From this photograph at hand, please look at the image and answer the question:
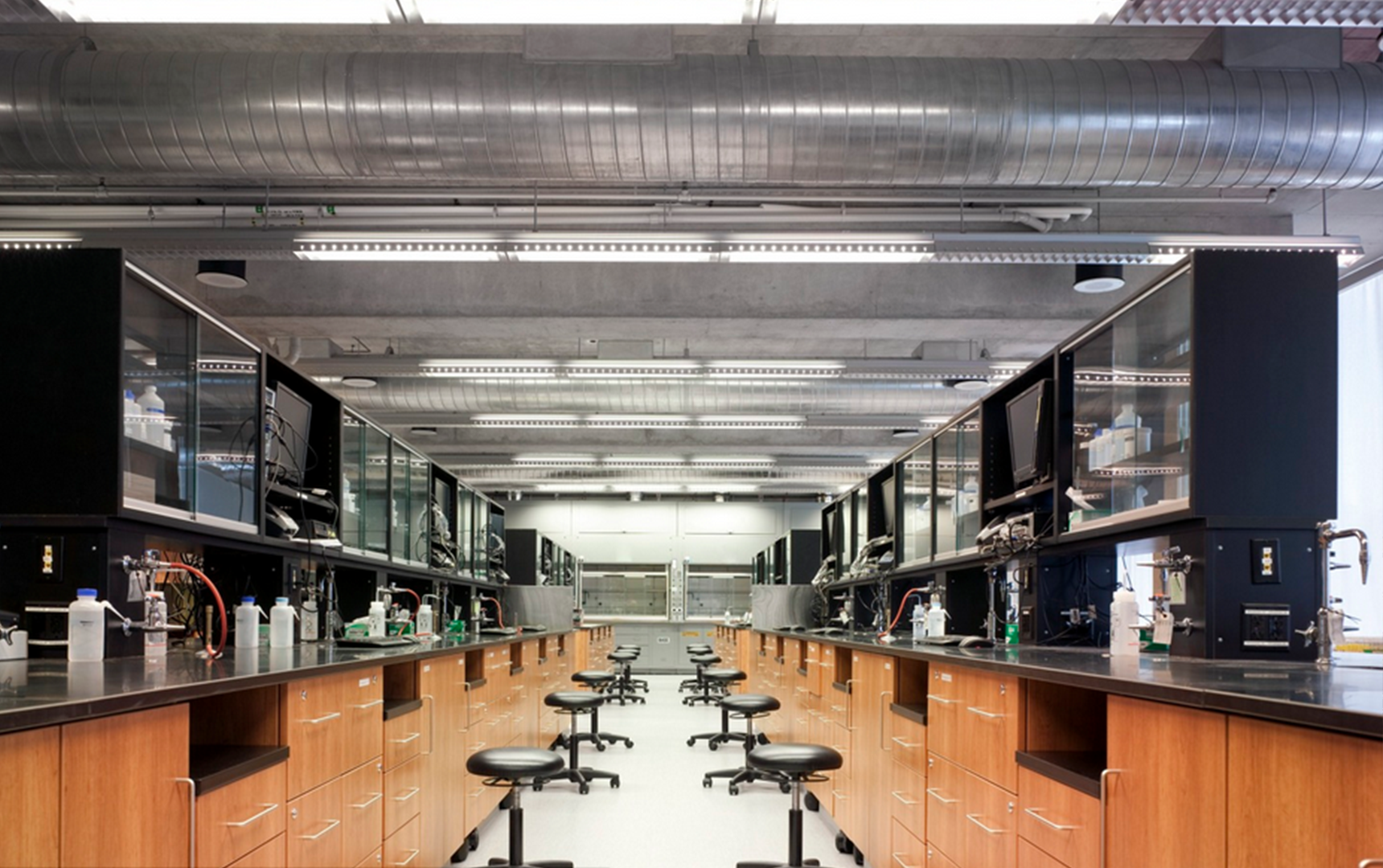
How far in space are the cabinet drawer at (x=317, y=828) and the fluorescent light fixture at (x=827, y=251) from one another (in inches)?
143

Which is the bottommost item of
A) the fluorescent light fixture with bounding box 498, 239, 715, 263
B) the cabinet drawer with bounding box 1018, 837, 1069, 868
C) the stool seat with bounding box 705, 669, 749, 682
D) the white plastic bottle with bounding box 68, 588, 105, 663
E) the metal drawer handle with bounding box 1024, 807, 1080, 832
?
the stool seat with bounding box 705, 669, 749, 682

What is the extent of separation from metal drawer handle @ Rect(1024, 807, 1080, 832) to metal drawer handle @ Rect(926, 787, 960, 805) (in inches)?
28.3

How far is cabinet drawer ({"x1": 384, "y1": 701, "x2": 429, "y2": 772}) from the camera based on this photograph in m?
3.89

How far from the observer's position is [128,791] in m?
1.93

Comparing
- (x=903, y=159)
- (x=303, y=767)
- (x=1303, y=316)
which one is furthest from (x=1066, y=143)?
(x=303, y=767)

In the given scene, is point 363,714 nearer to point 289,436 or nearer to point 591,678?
point 289,436

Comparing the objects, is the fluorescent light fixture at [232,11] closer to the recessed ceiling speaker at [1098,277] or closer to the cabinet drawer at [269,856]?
the cabinet drawer at [269,856]

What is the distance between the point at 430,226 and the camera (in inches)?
249

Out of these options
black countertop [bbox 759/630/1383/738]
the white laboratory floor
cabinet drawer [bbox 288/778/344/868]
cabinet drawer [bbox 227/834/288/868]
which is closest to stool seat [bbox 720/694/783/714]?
the white laboratory floor

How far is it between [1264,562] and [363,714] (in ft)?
9.04

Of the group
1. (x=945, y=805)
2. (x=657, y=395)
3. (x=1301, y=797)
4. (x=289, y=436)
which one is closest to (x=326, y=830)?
(x=945, y=805)

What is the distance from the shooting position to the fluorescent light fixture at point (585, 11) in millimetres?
3605

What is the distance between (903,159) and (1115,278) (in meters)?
3.03

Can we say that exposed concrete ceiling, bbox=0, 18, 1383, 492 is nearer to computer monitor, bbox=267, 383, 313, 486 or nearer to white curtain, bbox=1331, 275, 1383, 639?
white curtain, bbox=1331, 275, 1383, 639
